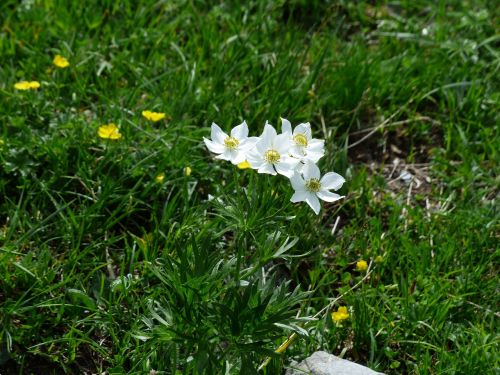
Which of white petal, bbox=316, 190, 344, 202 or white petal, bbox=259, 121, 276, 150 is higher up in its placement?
white petal, bbox=259, 121, 276, 150

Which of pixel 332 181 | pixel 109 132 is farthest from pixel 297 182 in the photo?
pixel 109 132

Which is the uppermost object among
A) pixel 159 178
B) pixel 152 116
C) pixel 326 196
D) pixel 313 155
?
pixel 313 155

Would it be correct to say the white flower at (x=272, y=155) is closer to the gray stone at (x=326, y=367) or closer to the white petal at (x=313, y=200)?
the white petal at (x=313, y=200)

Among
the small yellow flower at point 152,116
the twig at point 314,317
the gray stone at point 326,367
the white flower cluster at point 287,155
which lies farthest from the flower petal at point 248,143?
the small yellow flower at point 152,116

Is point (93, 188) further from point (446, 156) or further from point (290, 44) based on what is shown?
point (446, 156)

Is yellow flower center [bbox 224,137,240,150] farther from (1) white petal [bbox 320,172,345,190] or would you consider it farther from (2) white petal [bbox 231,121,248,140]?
(1) white petal [bbox 320,172,345,190]

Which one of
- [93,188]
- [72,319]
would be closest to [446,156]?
[93,188]

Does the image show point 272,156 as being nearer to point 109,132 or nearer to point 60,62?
point 109,132

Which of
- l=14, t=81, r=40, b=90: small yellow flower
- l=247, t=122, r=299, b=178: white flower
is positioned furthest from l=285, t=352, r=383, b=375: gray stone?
l=14, t=81, r=40, b=90: small yellow flower
